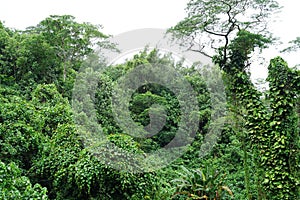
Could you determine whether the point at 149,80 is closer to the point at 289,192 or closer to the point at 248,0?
the point at 248,0

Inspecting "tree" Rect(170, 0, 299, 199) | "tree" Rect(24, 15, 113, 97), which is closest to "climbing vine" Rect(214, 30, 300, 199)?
"tree" Rect(170, 0, 299, 199)

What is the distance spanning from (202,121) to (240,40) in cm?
524

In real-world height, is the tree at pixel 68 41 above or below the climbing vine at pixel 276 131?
above

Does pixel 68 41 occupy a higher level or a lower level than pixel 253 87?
higher

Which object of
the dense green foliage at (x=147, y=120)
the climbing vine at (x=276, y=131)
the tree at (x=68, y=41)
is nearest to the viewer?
the dense green foliage at (x=147, y=120)

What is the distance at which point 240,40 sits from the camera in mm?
7711

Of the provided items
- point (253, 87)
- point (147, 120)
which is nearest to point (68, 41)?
point (147, 120)

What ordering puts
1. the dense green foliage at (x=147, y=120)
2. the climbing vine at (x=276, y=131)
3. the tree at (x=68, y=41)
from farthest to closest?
1. the tree at (x=68, y=41)
2. the climbing vine at (x=276, y=131)
3. the dense green foliage at (x=147, y=120)

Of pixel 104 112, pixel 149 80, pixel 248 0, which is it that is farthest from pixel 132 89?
pixel 248 0

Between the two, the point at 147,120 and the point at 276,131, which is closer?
the point at 276,131

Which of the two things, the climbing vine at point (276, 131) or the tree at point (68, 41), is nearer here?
the climbing vine at point (276, 131)

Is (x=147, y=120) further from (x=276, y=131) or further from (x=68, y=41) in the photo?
(x=276, y=131)

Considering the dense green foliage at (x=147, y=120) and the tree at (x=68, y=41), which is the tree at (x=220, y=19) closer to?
the dense green foliage at (x=147, y=120)

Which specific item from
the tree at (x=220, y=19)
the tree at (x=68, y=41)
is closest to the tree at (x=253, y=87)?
Result: the tree at (x=220, y=19)
